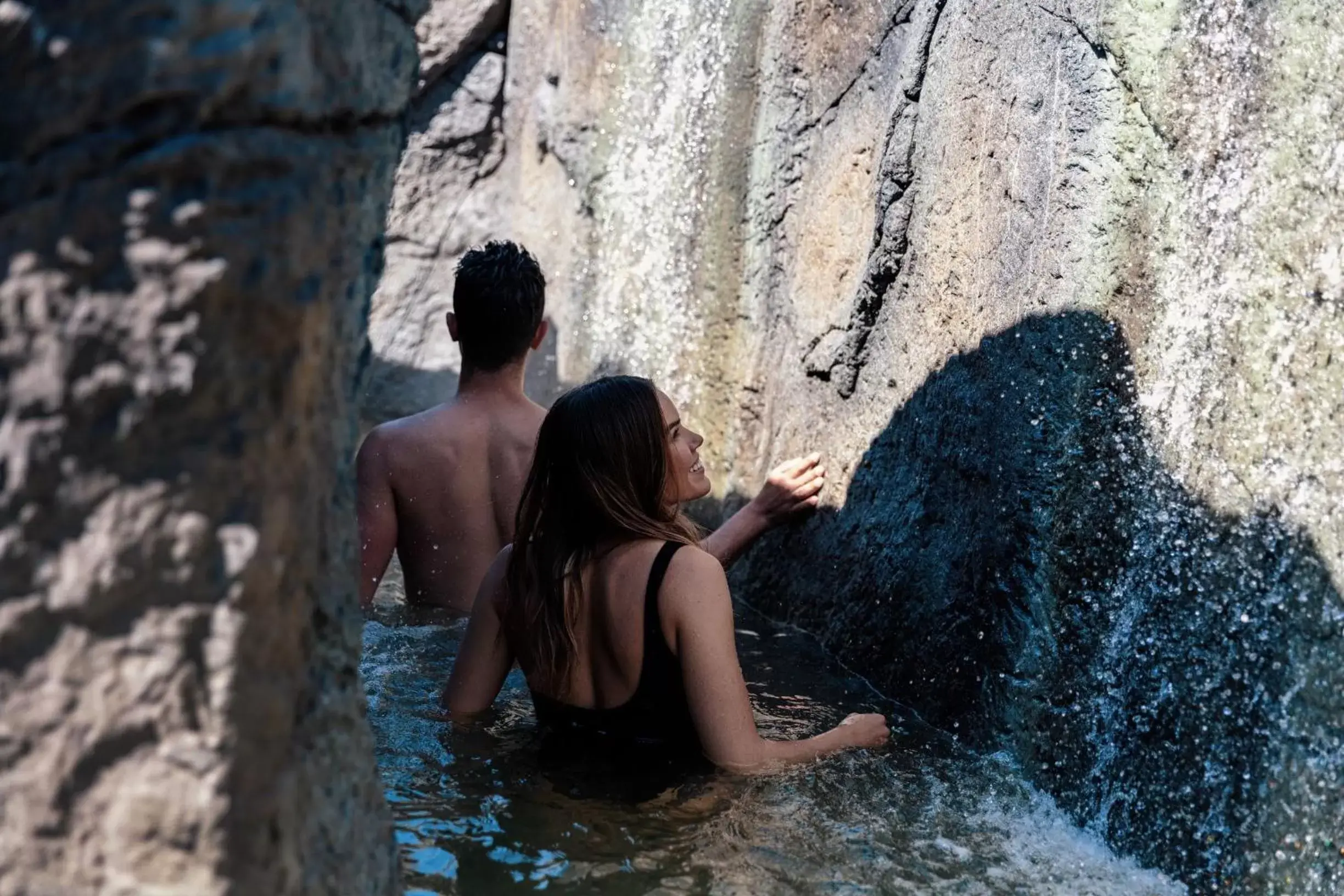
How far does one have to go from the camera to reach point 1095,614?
3053 mm

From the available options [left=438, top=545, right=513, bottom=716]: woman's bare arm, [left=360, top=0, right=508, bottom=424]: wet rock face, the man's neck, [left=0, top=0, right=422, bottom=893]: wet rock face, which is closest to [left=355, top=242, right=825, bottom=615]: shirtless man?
the man's neck

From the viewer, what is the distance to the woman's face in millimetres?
2877

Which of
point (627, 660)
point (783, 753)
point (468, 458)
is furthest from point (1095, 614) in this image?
point (468, 458)

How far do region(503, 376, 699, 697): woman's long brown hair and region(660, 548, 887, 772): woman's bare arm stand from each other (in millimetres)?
98

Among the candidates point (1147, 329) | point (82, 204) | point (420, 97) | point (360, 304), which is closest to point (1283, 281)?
point (1147, 329)

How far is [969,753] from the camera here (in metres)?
3.29

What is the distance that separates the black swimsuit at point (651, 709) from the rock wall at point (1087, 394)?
0.85 metres

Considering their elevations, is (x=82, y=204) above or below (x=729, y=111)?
below

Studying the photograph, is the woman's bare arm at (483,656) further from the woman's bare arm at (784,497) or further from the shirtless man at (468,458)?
the woman's bare arm at (784,497)

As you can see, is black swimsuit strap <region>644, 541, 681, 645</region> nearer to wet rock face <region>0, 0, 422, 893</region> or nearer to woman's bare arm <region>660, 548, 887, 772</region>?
woman's bare arm <region>660, 548, 887, 772</region>

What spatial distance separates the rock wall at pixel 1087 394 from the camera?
8.71 feet

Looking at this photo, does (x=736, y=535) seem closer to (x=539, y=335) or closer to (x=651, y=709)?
(x=539, y=335)

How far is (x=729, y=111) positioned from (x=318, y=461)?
13.0 ft

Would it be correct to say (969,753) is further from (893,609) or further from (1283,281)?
(1283,281)
